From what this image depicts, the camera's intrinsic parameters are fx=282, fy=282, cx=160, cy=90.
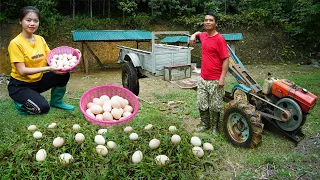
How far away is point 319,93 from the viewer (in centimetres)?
621

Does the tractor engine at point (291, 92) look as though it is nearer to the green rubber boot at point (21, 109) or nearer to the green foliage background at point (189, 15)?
the green rubber boot at point (21, 109)

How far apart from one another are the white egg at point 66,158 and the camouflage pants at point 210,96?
1.92m

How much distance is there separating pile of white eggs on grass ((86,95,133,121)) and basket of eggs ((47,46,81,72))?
618 mm

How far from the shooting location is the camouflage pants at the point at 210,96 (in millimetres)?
3760

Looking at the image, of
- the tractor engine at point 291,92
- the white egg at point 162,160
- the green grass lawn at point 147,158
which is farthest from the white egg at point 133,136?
the tractor engine at point 291,92

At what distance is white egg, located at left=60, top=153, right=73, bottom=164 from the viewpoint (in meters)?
2.70

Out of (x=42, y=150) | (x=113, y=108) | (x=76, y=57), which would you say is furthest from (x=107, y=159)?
(x=76, y=57)

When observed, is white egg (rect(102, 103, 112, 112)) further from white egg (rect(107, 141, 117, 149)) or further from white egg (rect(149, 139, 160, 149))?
white egg (rect(149, 139, 160, 149))

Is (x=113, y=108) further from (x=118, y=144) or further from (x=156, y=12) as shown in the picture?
(x=156, y=12)

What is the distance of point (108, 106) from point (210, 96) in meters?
1.45

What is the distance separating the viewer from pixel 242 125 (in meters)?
3.57

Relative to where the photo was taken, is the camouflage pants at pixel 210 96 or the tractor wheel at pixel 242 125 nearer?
the tractor wheel at pixel 242 125

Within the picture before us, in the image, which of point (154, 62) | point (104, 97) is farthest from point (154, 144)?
point (154, 62)

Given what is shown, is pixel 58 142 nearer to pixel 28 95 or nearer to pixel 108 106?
pixel 108 106
